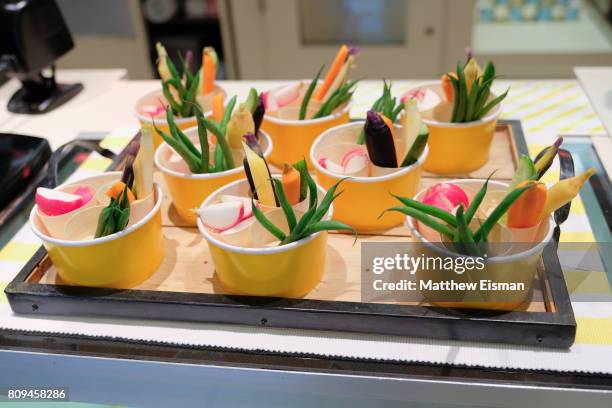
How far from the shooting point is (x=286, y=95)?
0.91 metres

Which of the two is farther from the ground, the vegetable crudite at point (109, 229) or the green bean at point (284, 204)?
the green bean at point (284, 204)

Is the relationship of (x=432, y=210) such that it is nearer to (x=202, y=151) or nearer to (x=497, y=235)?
(x=497, y=235)

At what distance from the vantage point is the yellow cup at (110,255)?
639 mm

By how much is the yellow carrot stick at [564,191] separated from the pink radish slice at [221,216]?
1.03 feet

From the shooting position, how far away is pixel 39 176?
95 centimetres

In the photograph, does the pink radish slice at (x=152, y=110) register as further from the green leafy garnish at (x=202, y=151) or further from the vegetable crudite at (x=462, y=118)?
the vegetable crudite at (x=462, y=118)

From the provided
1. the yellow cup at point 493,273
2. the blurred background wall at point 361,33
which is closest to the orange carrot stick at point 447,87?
the yellow cup at point 493,273

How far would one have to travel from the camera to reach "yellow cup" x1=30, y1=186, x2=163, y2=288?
25.1 inches

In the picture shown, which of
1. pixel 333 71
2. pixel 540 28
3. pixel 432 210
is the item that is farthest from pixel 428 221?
pixel 540 28

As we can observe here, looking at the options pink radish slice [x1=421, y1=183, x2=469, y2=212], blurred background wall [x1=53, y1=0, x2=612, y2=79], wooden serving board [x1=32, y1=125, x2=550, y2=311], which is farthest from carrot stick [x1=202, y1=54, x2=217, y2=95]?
blurred background wall [x1=53, y1=0, x2=612, y2=79]

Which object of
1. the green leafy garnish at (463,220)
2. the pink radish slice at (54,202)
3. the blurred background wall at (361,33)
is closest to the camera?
the green leafy garnish at (463,220)

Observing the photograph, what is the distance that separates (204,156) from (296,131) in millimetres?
156

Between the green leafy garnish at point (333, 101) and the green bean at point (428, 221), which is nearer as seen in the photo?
the green bean at point (428, 221)

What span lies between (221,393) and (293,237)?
0.59 ft
